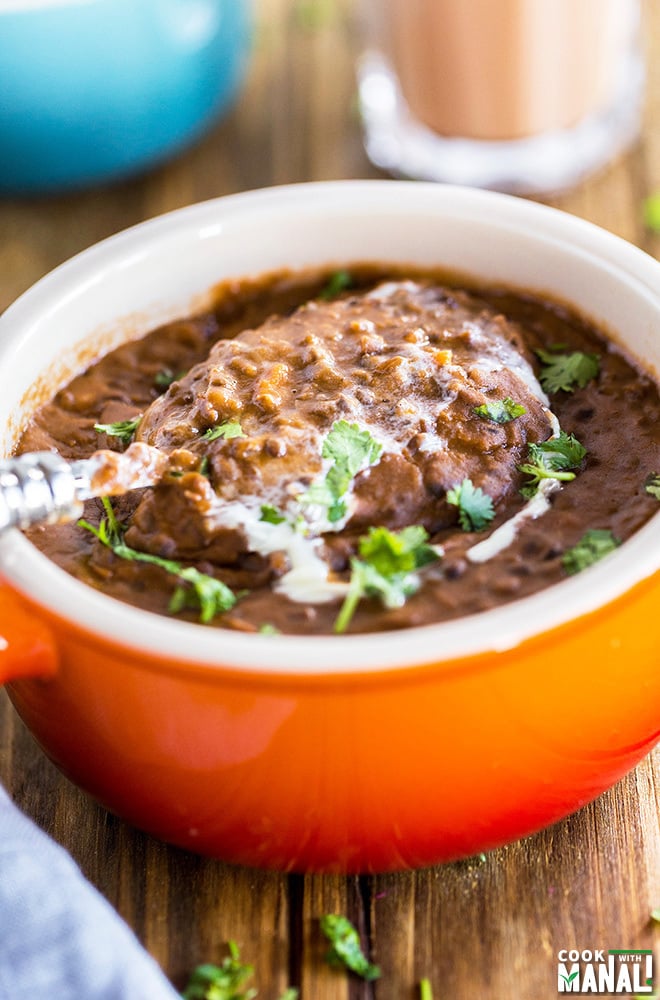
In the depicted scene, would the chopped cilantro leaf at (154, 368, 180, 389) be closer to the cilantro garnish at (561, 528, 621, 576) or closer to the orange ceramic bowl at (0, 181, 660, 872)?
the orange ceramic bowl at (0, 181, 660, 872)

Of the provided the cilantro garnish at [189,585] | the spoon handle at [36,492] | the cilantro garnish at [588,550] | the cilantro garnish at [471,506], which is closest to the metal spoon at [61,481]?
the spoon handle at [36,492]

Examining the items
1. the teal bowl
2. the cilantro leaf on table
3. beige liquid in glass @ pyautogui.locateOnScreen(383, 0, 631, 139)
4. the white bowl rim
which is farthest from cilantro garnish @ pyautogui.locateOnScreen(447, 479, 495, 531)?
the teal bowl

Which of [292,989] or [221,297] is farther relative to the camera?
[221,297]

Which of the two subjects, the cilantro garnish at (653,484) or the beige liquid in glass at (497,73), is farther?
the beige liquid in glass at (497,73)

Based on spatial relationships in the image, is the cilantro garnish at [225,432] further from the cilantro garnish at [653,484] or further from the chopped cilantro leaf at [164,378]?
the cilantro garnish at [653,484]

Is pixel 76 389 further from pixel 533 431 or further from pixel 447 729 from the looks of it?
pixel 447 729

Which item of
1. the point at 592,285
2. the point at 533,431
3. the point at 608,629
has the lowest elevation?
the point at 608,629

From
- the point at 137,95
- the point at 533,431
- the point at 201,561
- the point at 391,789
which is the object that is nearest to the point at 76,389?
the point at 201,561
